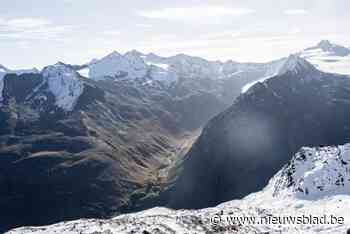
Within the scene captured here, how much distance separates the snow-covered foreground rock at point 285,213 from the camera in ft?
244

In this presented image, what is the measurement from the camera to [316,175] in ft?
313

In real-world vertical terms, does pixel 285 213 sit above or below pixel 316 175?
below

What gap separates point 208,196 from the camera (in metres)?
188

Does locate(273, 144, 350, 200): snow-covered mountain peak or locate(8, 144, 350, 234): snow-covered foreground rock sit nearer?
locate(8, 144, 350, 234): snow-covered foreground rock

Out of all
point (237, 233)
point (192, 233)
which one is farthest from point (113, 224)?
point (237, 233)

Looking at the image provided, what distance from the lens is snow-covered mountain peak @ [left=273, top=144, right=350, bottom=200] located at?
3563 inches

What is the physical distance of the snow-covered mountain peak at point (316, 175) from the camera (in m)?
90.5

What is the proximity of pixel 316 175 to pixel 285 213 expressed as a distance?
50.7 ft

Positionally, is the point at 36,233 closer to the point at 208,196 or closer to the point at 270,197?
the point at 270,197

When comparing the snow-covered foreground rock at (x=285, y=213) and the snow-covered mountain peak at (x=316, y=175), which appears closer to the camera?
the snow-covered foreground rock at (x=285, y=213)

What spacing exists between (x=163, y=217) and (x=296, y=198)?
27447 mm

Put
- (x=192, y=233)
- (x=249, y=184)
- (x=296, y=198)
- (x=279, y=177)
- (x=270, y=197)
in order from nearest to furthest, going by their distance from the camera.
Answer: (x=192, y=233) < (x=296, y=198) < (x=270, y=197) < (x=279, y=177) < (x=249, y=184)

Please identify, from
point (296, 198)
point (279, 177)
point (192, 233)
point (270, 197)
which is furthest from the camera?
point (279, 177)

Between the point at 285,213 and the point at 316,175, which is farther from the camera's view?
the point at 316,175
